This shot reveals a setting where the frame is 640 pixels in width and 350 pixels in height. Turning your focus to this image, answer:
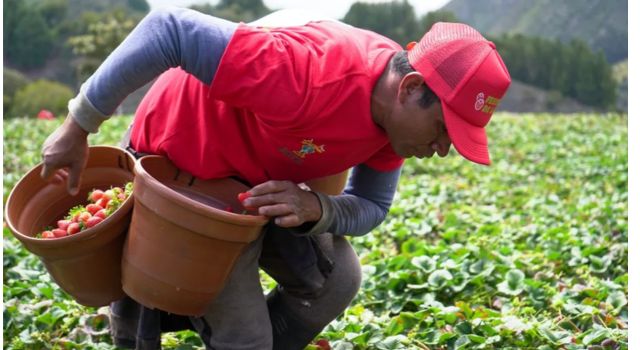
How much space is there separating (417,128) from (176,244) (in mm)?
689

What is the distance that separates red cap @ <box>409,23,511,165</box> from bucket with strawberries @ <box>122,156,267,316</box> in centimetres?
55

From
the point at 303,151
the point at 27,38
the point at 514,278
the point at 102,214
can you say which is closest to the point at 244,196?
the point at 303,151

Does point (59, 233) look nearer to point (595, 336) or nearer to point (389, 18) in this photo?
point (595, 336)

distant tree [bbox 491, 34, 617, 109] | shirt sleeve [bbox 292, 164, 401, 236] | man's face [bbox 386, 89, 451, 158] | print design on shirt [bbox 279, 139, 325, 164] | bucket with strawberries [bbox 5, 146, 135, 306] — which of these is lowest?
distant tree [bbox 491, 34, 617, 109]

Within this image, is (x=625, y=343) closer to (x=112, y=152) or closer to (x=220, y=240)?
(x=220, y=240)

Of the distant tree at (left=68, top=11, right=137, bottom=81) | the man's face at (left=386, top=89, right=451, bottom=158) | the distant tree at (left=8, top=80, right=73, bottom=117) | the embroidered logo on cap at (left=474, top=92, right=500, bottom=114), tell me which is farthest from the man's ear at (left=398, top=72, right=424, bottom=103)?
the distant tree at (left=68, top=11, right=137, bottom=81)

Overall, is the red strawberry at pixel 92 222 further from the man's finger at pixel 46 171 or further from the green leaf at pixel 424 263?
the green leaf at pixel 424 263

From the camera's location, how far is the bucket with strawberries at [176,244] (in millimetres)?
2145

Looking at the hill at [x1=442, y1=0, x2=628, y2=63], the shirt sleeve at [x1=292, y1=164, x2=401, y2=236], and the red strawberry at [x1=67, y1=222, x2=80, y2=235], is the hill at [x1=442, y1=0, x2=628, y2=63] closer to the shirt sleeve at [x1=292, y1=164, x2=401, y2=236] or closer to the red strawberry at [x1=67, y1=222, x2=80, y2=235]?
the shirt sleeve at [x1=292, y1=164, x2=401, y2=236]

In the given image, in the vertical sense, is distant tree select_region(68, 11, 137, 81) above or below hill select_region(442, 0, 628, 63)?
above

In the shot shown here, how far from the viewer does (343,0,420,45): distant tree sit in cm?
5375

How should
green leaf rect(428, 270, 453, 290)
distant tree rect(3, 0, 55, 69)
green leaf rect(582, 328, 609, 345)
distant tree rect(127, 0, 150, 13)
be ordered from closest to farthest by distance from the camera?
green leaf rect(582, 328, 609, 345) → green leaf rect(428, 270, 453, 290) → distant tree rect(3, 0, 55, 69) → distant tree rect(127, 0, 150, 13)

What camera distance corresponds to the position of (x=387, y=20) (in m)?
54.9

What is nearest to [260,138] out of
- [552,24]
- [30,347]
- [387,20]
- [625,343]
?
[30,347]
